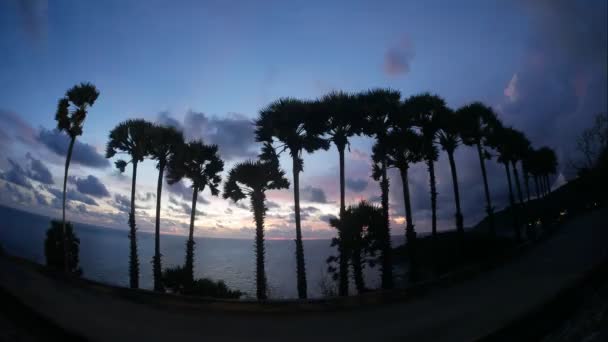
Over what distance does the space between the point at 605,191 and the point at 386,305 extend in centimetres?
2383

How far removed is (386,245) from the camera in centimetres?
1494

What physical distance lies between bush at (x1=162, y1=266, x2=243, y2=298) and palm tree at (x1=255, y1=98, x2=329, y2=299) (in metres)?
5.18

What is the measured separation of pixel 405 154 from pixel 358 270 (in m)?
9.19

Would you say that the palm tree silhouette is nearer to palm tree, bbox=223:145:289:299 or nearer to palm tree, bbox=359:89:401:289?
palm tree, bbox=359:89:401:289

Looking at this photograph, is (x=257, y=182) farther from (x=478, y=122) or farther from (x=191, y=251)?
(x=478, y=122)

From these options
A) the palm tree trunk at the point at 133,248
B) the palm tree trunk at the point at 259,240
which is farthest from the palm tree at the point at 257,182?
the palm tree trunk at the point at 133,248

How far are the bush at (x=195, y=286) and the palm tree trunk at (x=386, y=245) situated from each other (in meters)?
8.88

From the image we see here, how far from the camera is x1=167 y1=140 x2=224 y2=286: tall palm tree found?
62.3 feet

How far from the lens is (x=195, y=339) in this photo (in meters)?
3.74

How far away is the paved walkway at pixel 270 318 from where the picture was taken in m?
3.23

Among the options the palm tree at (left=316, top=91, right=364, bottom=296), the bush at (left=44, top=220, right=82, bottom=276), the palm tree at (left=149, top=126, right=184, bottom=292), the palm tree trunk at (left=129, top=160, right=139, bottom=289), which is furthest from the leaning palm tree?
the bush at (left=44, top=220, right=82, bottom=276)

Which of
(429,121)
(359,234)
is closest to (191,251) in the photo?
(359,234)

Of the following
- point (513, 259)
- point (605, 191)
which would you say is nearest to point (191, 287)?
point (513, 259)

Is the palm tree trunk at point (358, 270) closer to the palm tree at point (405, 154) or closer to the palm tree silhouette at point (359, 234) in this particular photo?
the palm tree silhouette at point (359, 234)
